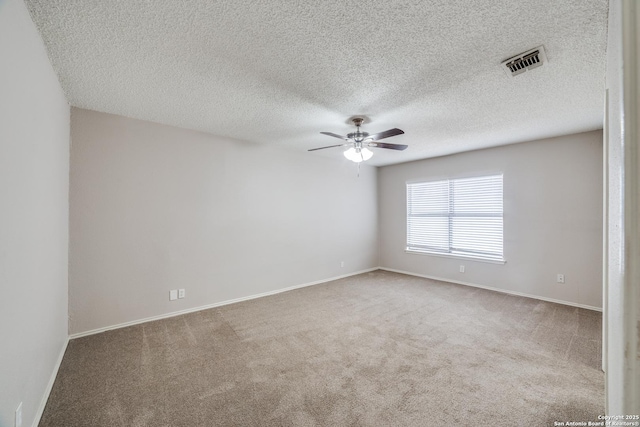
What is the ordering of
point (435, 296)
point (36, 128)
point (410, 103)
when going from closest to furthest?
point (36, 128) → point (410, 103) → point (435, 296)

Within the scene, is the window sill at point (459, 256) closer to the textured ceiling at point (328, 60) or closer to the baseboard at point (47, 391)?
the textured ceiling at point (328, 60)

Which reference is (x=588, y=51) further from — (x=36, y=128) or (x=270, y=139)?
(x=36, y=128)

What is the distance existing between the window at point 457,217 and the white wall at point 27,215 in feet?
17.7

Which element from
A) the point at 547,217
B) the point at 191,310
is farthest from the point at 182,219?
the point at 547,217

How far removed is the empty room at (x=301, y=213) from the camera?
1.48m

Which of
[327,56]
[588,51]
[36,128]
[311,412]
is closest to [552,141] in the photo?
[588,51]

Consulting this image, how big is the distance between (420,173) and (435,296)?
2494 mm

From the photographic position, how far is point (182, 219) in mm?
3508

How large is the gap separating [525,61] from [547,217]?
2.95 meters

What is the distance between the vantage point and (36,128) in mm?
1737

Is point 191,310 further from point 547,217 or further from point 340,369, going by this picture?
point 547,217

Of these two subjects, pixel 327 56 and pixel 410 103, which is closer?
pixel 327 56

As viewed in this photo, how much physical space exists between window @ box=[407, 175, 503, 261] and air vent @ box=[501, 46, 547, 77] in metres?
2.76

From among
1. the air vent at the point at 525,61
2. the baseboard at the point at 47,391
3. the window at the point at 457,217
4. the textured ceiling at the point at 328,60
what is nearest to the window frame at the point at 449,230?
the window at the point at 457,217
